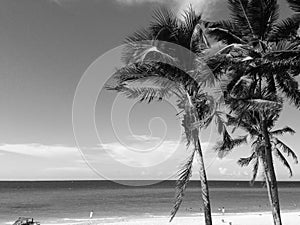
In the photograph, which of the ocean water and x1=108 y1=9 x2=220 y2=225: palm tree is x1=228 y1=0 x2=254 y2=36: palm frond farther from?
the ocean water

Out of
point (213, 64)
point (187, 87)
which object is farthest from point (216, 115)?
point (213, 64)

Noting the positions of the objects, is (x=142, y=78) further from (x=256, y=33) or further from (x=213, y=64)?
(x=256, y=33)

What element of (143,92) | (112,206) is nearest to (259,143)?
(143,92)

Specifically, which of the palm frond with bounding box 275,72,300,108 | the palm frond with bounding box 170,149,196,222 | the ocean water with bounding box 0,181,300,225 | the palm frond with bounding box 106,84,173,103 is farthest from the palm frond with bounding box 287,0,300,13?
the ocean water with bounding box 0,181,300,225

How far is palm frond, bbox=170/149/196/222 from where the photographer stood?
8141 millimetres

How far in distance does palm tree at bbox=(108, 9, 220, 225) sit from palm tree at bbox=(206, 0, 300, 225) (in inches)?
37.7

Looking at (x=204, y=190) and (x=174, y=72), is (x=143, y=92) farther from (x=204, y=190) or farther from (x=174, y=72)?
(x=204, y=190)

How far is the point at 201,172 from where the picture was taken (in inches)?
357

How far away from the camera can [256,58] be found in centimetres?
986

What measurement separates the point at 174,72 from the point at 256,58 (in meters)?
2.63

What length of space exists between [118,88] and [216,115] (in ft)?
8.80

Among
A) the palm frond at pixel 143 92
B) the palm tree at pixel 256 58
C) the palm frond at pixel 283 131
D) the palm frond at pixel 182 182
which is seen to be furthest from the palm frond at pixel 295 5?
the palm frond at pixel 283 131

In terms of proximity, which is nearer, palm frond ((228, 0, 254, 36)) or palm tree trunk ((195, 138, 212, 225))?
palm tree trunk ((195, 138, 212, 225))

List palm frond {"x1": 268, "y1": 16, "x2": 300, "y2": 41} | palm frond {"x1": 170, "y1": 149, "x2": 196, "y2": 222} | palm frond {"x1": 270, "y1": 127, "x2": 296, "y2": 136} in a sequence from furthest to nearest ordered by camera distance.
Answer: palm frond {"x1": 270, "y1": 127, "x2": 296, "y2": 136}
palm frond {"x1": 268, "y1": 16, "x2": 300, "y2": 41}
palm frond {"x1": 170, "y1": 149, "x2": 196, "y2": 222}
